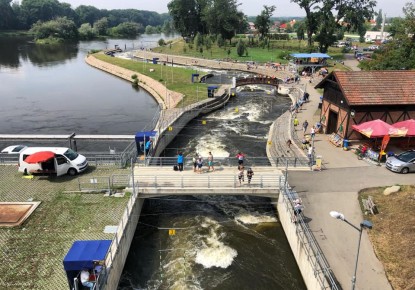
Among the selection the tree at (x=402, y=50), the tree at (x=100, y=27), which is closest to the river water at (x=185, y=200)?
the tree at (x=402, y=50)

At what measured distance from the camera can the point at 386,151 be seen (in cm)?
2983

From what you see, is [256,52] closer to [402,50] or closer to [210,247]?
[402,50]

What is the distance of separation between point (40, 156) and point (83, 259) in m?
12.3

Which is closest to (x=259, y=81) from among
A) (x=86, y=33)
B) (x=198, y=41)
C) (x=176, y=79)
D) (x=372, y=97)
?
(x=176, y=79)

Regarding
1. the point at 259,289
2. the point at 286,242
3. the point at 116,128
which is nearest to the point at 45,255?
the point at 259,289

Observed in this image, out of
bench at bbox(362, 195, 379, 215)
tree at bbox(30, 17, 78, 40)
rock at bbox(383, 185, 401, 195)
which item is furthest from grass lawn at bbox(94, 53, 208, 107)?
tree at bbox(30, 17, 78, 40)

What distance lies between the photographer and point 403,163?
25688mm

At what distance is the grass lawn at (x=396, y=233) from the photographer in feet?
53.2

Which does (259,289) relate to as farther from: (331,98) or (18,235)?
(331,98)

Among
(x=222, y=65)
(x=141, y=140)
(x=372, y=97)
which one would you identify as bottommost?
(x=141, y=140)

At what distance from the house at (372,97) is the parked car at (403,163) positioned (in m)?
5.75

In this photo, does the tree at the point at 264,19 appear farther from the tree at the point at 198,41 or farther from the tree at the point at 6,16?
the tree at the point at 6,16

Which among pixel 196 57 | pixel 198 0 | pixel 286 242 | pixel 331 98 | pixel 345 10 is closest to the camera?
pixel 286 242

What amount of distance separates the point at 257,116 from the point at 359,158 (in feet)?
72.0
